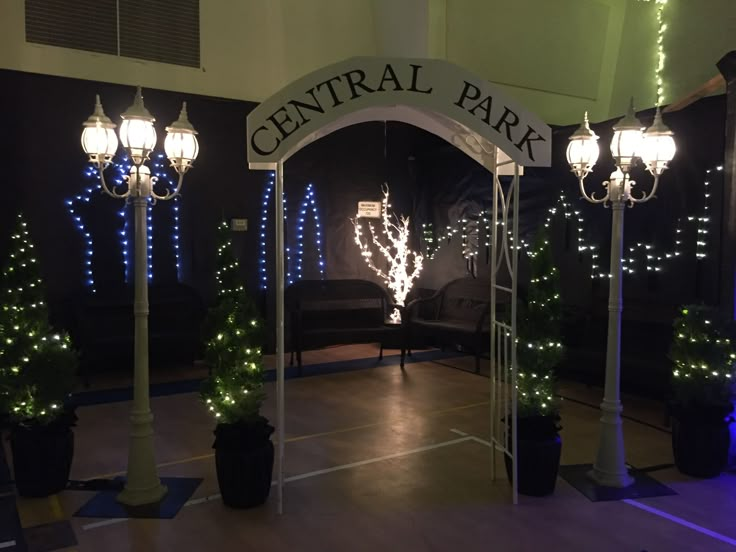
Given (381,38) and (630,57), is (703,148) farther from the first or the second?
(381,38)

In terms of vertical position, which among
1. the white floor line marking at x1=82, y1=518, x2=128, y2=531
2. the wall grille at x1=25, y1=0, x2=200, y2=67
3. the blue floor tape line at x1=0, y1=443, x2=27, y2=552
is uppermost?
the wall grille at x1=25, y1=0, x2=200, y2=67

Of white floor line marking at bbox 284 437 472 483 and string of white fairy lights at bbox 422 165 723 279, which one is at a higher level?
string of white fairy lights at bbox 422 165 723 279

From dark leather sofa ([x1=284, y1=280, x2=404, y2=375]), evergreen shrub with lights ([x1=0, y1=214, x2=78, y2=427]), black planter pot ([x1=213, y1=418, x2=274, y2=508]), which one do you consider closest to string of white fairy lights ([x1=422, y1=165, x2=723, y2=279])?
dark leather sofa ([x1=284, y1=280, x2=404, y2=375])

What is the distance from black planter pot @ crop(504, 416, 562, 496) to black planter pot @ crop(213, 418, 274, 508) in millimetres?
1489

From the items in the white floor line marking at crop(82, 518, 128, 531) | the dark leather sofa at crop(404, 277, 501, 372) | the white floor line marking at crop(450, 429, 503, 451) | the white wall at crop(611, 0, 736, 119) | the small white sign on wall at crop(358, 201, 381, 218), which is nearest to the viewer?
the white floor line marking at crop(82, 518, 128, 531)

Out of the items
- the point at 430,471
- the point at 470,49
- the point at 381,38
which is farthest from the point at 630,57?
the point at 430,471

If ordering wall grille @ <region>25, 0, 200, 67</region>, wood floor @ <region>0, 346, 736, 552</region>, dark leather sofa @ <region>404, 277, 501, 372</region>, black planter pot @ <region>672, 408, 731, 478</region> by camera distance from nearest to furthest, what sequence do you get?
wood floor @ <region>0, 346, 736, 552</region> → black planter pot @ <region>672, 408, 731, 478</region> → wall grille @ <region>25, 0, 200, 67</region> → dark leather sofa @ <region>404, 277, 501, 372</region>

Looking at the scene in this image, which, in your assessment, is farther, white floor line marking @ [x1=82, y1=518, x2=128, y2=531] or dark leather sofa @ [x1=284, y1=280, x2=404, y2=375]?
dark leather sofa @ [x1=284, y1=280, x2=404, y2=375]

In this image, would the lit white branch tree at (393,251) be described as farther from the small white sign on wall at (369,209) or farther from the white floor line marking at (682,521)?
the white floor line marking at (682,521)

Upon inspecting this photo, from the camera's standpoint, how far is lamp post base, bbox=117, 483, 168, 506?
12.1 ft

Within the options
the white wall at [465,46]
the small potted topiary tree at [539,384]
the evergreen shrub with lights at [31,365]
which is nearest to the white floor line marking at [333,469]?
the evergreen shrub with lights at [31,365]

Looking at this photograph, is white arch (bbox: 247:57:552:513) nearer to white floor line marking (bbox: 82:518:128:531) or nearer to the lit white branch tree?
white floor line marking (bbox: 82:518:128:531)

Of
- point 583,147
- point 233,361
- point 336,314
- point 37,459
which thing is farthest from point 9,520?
point 336,314

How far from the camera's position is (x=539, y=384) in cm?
388
